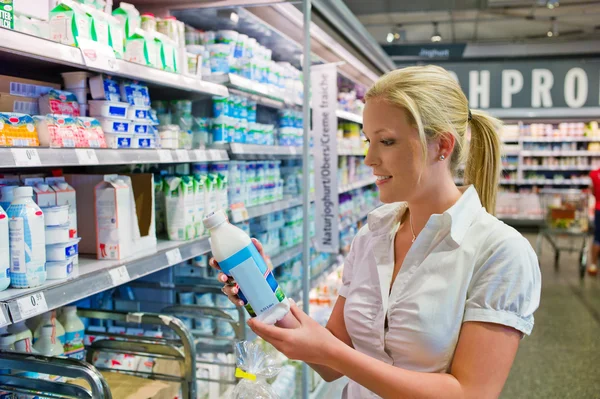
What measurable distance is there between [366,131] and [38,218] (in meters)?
0.92

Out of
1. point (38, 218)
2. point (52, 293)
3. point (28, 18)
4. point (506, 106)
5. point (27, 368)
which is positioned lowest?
point (27, 368)

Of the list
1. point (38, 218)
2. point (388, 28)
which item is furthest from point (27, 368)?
point (388, 28)

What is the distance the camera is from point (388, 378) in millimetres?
1265

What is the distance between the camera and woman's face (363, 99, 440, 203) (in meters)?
1.43

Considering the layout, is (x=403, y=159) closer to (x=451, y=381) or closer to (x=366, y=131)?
(x=366, y=131)

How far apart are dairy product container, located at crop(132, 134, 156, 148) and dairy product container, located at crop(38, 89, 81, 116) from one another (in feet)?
0.80

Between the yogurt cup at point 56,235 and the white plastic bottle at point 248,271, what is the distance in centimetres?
68

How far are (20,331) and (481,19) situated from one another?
12492 millimetres

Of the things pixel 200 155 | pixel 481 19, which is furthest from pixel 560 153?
pixel 200 155

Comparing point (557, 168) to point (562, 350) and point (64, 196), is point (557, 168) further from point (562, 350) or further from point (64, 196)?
point (64, 196)

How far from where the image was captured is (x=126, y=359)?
95.2 inches

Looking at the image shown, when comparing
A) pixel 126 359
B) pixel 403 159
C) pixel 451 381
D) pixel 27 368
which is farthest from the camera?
pixel 126 359

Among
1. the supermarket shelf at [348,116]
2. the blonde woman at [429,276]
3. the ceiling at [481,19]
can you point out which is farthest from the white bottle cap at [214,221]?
the ceiling at [481,19]

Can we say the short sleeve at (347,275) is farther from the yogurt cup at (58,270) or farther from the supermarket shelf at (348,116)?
the supermarket shelf at (348,116)
